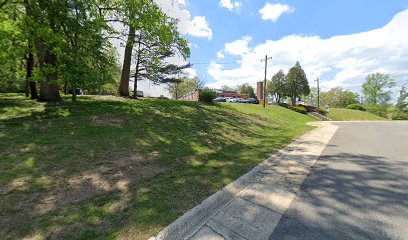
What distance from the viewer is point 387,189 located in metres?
4.00

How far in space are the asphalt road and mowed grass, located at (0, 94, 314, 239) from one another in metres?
1.47

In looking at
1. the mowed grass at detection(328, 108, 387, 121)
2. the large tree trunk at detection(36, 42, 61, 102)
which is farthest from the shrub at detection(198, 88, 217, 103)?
the mowed grass at detection(328, 108, 387, 121)

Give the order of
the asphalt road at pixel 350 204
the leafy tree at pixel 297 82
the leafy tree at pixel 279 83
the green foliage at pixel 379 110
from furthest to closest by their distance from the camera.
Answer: the green foliage at pixel 379 110
the leafy tree at pixel 279 83
the leafy tree at pixel 297 82
the asphalt road at pixel 350 204

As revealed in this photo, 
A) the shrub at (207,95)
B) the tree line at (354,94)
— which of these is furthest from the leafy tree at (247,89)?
the shrub at (207,95)

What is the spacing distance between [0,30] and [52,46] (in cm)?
172

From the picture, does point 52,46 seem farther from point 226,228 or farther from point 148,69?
point 148,69

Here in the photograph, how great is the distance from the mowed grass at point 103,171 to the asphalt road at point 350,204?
4.81 feet

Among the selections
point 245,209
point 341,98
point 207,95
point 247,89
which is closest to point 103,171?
point 245,209

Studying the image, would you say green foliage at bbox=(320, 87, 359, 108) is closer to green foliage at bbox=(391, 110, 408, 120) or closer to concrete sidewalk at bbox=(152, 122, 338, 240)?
green foliage at bbox=(391, 110, 408, 120)

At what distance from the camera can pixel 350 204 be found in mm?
3426

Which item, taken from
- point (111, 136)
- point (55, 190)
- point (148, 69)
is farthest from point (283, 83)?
point (55, 190)

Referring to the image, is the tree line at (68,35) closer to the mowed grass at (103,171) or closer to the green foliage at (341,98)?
the mowed grass at (103,171)

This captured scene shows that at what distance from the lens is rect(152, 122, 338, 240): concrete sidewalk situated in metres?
2.75

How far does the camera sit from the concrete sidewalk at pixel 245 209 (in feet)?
9.01
